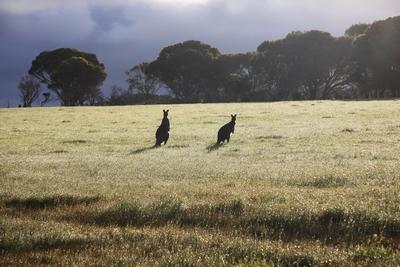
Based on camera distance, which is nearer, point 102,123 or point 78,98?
point 102,123

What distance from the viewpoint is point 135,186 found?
1580 cm

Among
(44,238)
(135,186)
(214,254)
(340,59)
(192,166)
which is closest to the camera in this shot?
(214,254)

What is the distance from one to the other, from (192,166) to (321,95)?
94.5 meters

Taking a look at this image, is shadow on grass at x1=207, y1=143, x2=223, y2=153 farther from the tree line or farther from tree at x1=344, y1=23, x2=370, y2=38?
tree at x1=344, y1=23, x2=370, y2=38

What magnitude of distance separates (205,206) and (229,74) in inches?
3816

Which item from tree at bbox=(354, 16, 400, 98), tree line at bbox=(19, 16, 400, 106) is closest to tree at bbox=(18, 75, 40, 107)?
tree line at bbox=(19, 16, 400, 106)

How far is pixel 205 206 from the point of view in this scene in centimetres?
1290

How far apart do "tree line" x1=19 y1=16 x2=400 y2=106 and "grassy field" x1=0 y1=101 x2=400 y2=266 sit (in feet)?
257

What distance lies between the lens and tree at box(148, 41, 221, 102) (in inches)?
4220

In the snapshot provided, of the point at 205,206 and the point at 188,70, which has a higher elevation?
the point at 188,70

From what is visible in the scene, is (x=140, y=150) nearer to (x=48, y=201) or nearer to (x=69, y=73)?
(x=48, y=201)

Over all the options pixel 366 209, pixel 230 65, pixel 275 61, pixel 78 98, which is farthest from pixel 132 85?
pixel 366 209

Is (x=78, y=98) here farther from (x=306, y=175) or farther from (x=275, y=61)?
(x=306, y=175)

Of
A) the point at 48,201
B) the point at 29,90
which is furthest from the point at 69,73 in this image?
the point at 48,201
